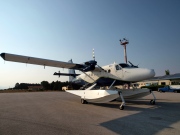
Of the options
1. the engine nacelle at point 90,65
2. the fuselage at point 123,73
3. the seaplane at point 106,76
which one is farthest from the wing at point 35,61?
the fuselage at point 123,73

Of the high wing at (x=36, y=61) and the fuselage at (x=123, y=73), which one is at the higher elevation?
the high wing at (x=36, y=61)

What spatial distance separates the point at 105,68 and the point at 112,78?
120 cm

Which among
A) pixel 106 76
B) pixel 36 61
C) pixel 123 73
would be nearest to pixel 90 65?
pixel 106 76

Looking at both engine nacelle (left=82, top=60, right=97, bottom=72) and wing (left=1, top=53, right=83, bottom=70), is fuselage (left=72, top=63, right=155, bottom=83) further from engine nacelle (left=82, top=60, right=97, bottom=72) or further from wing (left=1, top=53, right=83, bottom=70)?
wing (left=1, top=53, right=83, bottom=70)

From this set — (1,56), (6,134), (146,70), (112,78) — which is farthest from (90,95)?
(6,134)

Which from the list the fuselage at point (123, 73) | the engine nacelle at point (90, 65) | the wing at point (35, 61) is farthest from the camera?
the engine nacelle at point (90, 65)

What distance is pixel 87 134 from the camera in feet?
15.8

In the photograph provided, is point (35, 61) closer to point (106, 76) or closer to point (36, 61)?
point (36, 61)

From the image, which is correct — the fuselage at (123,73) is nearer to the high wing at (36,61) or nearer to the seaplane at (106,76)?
the seaplane at (106,76)

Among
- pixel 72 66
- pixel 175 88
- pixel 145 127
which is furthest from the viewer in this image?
pixel 175 88

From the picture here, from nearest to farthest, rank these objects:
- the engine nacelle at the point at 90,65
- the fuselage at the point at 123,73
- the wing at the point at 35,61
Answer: the fuselage at the point at 123,73, the wing at the point at 35,61, the engine nacelle at the point at 90,65

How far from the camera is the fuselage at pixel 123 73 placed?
429 inches

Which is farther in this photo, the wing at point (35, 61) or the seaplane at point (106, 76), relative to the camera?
the wing at point (35, 61)

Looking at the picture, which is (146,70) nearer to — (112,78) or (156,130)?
(112,78)
